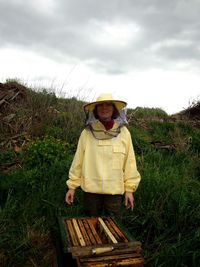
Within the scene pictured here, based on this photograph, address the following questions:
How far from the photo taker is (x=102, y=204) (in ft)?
13.9

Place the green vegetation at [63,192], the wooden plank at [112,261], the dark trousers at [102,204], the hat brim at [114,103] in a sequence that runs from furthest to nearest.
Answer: the green vegetation at [63,192], the dark trousers at [102,204], the hat brim at [114,103], the wooden plank at [112,261]

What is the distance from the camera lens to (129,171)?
4.05 m

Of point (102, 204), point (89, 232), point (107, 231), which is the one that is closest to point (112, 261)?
point (107, 231)

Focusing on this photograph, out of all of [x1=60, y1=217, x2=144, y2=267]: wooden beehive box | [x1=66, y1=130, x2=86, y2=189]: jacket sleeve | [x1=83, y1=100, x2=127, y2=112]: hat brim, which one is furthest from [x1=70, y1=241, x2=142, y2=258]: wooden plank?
[x1=83, y1=100, x2=127, y2=112]: hat brim

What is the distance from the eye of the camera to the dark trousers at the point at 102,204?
4.10 metres

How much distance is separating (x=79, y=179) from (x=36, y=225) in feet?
3.66

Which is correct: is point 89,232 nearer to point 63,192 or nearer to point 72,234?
point 72,234

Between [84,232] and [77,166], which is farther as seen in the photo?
[77,166]

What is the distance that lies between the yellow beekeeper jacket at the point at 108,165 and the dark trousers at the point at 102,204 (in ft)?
0.44

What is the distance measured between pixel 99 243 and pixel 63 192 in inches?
108

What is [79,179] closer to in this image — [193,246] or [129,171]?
[129,171]

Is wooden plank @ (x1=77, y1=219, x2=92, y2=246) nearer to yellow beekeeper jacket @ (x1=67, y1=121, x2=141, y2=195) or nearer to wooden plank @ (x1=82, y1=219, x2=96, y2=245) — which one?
wooden plank @ (x1=82, y1=219, x2=96, y2=245)

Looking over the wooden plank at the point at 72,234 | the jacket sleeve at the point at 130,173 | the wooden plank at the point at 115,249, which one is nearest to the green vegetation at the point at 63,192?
the wooden plank at the point at 72,234

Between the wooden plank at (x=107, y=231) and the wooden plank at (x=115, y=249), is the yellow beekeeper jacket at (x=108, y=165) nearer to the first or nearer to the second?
the wooden plank at (x=107, y=231)
